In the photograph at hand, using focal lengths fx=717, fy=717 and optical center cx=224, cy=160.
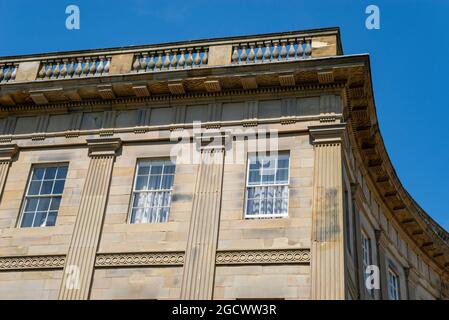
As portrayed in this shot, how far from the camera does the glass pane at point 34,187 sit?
74.1ft

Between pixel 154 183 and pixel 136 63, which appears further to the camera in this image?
pixel 136 63

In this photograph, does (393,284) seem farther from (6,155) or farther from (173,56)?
(6,155)

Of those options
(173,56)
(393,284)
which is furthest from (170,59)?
(393,284)

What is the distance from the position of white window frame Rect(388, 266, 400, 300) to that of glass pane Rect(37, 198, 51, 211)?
44.4ft

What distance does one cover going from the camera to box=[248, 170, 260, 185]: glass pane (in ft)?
69.1

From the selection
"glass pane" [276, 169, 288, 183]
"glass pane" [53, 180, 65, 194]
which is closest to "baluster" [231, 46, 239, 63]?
"glass pane" [276, 169, 288, 183]

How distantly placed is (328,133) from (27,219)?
954 centimetres

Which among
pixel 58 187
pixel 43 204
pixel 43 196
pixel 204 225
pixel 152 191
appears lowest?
pixel 204 225

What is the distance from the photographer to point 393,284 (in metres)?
28.6

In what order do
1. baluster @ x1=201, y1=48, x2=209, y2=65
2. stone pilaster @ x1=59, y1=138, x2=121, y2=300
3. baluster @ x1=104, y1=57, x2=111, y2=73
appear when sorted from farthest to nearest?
baluster @ x1=104, y1=57, x2=111, y2=73 < baluster @ x1=201, y1=48, x2=209, y2=65 < stone pilaster @ x1=59, y1=138, x2=121, y2=300

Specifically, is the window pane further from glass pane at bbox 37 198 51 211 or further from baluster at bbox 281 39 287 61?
baluster at bbox 281 39 287 61
